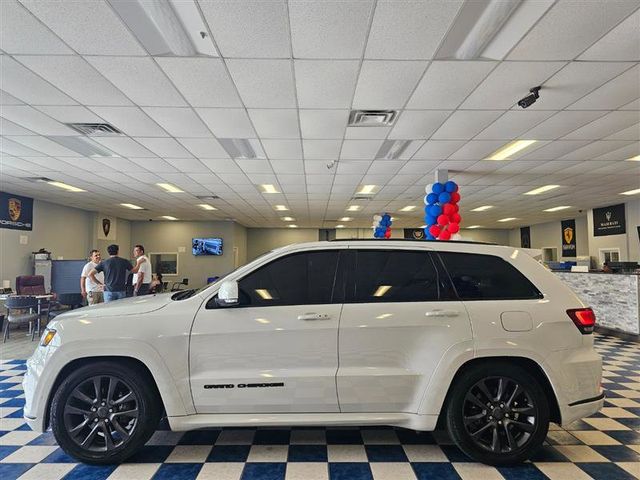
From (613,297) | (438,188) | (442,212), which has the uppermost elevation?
(438,188)

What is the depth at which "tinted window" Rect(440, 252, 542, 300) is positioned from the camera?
2.37m

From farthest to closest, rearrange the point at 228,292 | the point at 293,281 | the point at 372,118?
the point at 372,118
the point at 293,281
the point at 228,292

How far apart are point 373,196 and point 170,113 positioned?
6.08 m

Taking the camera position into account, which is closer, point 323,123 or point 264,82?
point 264,82

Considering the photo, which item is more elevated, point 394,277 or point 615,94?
point 615,94

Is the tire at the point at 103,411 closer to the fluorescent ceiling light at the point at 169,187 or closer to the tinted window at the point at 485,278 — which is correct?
the tinted window at the point at 485,278

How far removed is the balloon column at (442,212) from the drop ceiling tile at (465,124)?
137 centimetres

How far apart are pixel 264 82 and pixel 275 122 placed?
98cm

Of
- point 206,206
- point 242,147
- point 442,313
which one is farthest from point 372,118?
point 206,206

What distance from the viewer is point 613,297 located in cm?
653

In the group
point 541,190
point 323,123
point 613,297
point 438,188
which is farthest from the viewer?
point 541,190

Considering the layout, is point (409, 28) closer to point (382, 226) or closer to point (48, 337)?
point (48, 337)

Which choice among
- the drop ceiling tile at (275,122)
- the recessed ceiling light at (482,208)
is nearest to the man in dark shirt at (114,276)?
the drop ceiling tile at (275,122)

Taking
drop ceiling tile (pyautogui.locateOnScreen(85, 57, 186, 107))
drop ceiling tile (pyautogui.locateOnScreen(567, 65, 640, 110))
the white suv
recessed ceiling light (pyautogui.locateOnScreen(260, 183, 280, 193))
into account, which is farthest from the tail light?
recessed ceiling light (pyautogui.locateOnScreen(260, 183, 280, 193))
